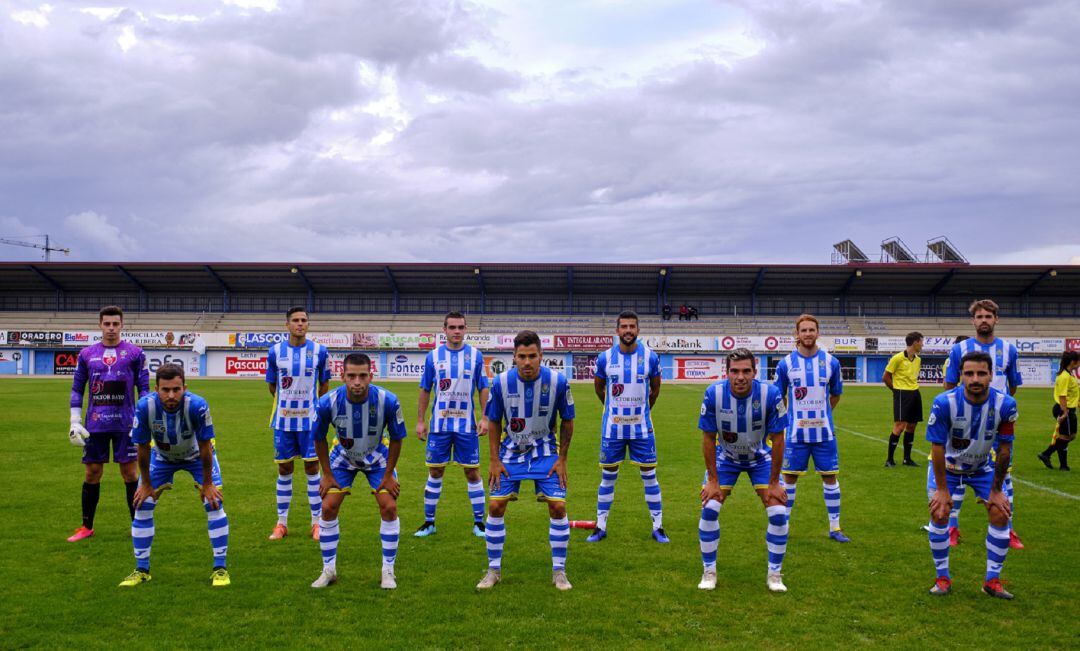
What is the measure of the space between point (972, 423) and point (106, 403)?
8302mm

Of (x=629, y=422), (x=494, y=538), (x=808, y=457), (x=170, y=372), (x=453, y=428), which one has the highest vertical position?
(x=170, y=372)

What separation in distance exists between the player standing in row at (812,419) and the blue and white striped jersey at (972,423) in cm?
164

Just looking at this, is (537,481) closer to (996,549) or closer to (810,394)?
(810,394)

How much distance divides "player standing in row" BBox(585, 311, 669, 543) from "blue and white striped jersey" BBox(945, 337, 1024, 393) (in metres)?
3.27

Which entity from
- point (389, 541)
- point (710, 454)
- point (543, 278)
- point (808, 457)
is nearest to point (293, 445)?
point (389, 541)

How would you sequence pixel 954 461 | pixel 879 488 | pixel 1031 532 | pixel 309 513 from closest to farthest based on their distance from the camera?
pixel 954 461, pixel 1031 532, pixel 309 513, pixel 879 488

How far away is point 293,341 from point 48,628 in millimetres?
3499

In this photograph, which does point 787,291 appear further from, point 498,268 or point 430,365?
point 430,365

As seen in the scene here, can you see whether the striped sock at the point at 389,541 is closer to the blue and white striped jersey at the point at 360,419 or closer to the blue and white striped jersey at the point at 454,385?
the blue and white striped jersey at the point at 360,419

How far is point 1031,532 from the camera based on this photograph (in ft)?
25.3

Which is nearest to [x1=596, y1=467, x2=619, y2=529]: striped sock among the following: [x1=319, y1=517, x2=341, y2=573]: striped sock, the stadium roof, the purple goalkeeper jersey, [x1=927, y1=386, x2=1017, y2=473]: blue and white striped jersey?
[x1=319, y1=517, x2=341, y2=573]: striped sock

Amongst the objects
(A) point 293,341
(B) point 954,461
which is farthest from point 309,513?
(B) point 954,461

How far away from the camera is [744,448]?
6.07 m

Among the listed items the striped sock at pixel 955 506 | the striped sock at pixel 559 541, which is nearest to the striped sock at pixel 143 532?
the striped sock at pixel 559 541
